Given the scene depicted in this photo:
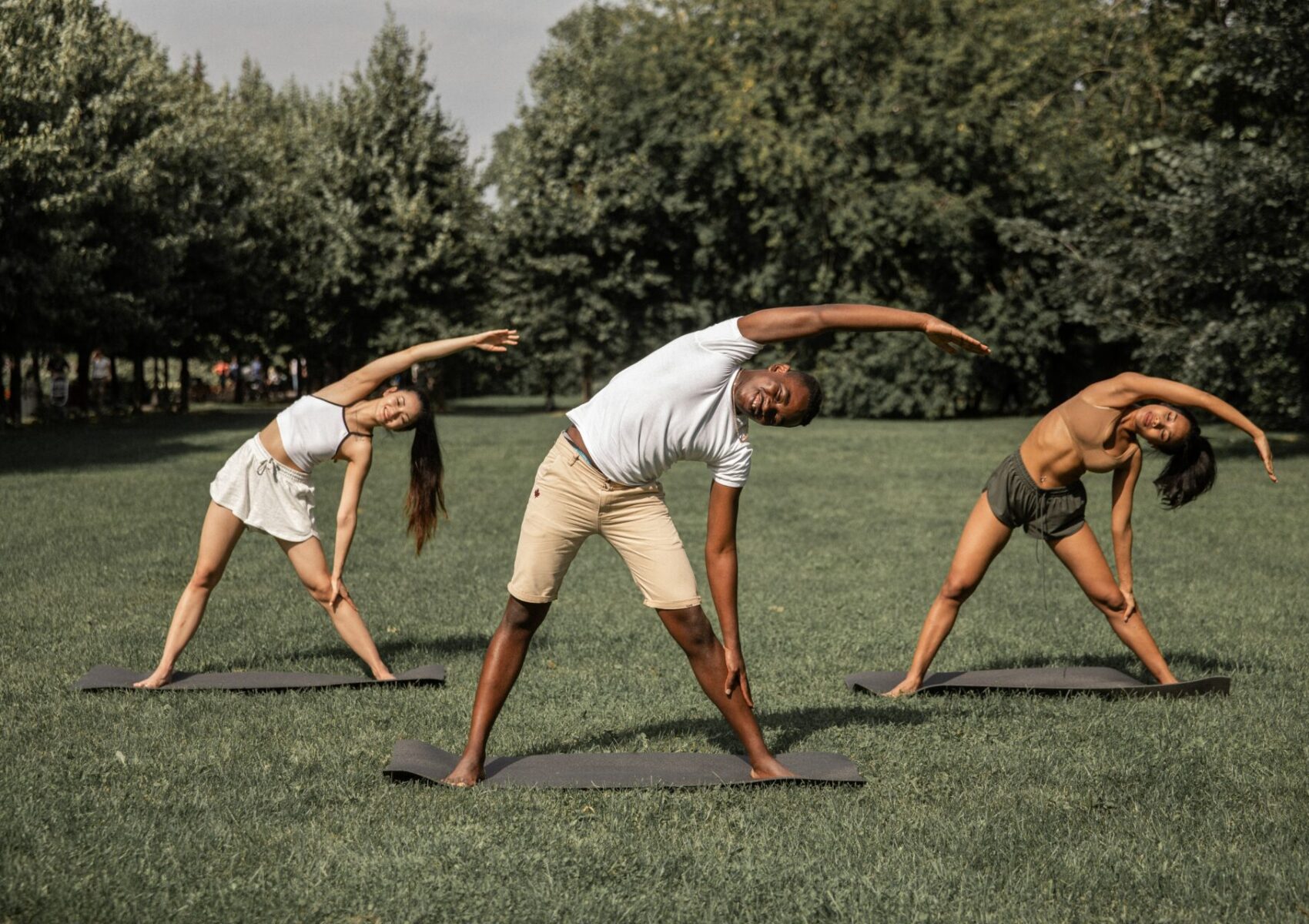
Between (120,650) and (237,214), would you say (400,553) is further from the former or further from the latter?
(237,214)

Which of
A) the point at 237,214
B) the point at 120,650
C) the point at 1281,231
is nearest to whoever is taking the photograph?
the point at 120,650

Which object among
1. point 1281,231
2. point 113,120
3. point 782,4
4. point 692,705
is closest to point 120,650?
point 692,705

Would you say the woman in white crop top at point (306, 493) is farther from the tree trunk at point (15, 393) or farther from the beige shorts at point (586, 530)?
the tree trunk at point (15, 393)

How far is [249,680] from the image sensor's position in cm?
761

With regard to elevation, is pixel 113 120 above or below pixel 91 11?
below

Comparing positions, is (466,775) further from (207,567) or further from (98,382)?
(98,382)

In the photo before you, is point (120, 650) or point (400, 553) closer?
point (120, 650)

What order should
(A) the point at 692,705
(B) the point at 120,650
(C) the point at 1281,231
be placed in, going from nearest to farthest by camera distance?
(A) the point at 692,705 → (B) the point at 120,650 → (C) the point at 1281,231

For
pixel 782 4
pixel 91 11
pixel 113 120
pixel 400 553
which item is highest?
pixel 782 4

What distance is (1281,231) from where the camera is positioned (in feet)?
72.3

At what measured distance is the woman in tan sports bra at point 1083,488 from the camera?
727 cm

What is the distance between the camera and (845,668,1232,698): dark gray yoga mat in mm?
7570

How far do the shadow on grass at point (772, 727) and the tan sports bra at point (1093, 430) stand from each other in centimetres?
175

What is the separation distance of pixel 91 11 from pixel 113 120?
8.63 ft
